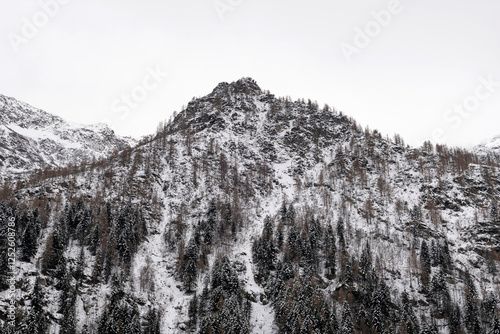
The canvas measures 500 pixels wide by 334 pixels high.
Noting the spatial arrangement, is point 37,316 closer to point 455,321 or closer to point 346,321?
point 346,321

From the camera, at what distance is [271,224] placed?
433 feet

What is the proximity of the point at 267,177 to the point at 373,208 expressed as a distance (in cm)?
5124

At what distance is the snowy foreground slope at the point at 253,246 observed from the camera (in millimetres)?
89812

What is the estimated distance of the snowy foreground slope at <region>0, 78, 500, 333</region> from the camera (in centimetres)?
8981

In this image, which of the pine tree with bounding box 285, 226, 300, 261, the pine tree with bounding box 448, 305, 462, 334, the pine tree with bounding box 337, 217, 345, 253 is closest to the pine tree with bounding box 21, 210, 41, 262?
the pine tree with bounding box 285, 226, 300, 261

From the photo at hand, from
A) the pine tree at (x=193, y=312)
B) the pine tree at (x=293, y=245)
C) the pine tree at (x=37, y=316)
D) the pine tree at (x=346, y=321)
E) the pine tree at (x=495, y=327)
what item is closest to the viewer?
the pine tree at (x=37, y=316)

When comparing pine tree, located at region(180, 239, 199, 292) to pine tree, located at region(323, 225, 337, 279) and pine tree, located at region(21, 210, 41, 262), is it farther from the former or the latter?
pine tree, located at region(323, 225, 337, 279)

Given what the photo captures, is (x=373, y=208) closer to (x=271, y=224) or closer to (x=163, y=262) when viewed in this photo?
(x=271, y=224)

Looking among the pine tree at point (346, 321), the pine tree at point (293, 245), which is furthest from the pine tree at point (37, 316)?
the pine tree at point (346, 321)

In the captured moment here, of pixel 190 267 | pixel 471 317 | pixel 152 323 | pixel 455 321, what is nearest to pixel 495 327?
pixel 471 317

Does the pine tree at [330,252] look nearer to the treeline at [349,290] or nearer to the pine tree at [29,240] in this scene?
the treeline at [349,290]

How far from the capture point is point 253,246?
121 metres

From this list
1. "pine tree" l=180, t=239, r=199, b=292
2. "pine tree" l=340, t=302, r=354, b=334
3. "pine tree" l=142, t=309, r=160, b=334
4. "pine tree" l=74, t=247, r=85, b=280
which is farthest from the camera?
"pine tree" l=180, t=239, r=199, b=292

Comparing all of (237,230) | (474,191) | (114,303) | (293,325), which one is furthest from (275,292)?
(474,191)
